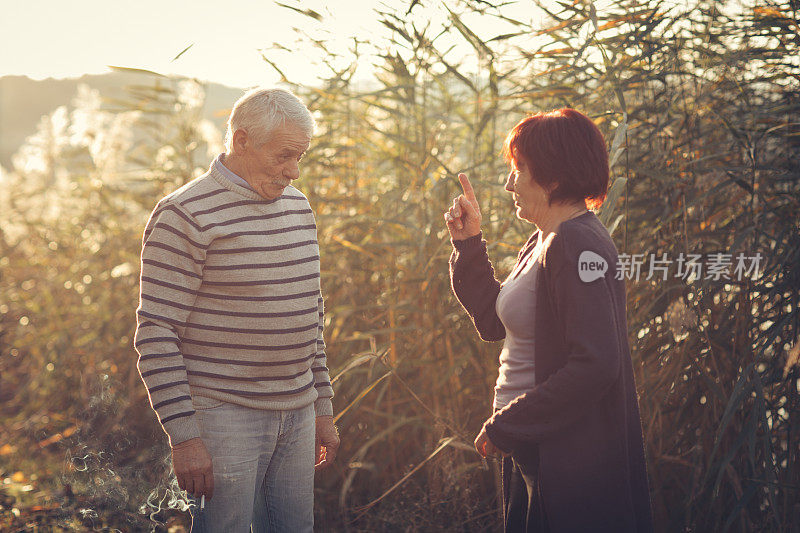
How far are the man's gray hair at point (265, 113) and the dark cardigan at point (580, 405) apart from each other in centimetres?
66

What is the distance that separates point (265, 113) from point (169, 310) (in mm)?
496

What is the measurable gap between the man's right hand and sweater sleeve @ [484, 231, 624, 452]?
70cm

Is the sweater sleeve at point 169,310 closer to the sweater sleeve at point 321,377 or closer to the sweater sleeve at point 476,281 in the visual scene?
the sweater sleeve at point 321,377

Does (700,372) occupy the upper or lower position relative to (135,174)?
lower

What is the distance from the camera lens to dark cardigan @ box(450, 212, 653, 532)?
1367 millimetres

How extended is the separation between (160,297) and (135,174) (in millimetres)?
2443

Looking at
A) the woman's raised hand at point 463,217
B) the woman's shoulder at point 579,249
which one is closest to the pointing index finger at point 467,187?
the woman's raised hand at point 463,217

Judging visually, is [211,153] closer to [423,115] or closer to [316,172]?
[316,172]

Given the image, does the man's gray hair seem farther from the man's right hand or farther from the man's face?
the man's right hand

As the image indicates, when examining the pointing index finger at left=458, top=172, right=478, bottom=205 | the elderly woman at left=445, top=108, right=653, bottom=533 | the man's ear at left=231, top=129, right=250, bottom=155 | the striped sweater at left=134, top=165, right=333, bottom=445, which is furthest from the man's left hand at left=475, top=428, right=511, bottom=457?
the man's ear at left=231, top=129, right=250, bottom=155

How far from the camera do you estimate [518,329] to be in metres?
1.53

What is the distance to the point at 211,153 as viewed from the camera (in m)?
4.18

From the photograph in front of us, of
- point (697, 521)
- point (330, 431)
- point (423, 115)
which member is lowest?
point (697, 521)

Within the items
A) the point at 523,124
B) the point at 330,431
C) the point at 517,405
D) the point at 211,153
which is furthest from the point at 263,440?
the point at 211,153
